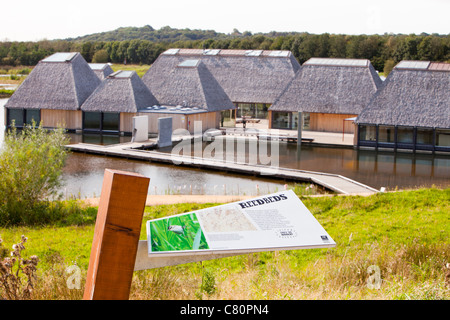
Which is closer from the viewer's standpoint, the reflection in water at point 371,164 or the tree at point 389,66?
the reflection in water at point 371,164

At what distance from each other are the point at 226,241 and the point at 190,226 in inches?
14.7

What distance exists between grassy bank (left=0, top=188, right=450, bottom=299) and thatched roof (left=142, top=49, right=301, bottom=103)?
78.3ft

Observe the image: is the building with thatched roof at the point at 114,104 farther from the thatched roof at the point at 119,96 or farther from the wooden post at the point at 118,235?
the wooden post at the point at 118,235

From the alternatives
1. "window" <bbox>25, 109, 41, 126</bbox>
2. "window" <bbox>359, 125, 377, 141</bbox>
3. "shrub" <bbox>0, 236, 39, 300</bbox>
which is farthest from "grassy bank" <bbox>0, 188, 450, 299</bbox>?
"window" <bbox>25, 109, 41, 126</bbox>

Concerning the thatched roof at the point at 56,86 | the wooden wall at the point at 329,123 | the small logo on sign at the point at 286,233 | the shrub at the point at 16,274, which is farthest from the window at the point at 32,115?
the small logo on sign at the point at 286,233

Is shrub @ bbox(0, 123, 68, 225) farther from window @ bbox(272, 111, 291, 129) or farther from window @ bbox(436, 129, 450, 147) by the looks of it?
window @ bbox(272, 111, 291, 129)

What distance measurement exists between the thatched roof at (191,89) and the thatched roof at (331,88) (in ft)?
12.3

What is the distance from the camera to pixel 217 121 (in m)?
33.4

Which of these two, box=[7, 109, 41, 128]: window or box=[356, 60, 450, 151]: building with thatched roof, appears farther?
box=[7, 109, 41, 128]: window

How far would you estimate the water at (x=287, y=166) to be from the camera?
17734mm

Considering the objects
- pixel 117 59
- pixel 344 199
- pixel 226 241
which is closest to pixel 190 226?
pixel 226 241

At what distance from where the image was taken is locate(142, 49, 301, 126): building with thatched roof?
36.8 m

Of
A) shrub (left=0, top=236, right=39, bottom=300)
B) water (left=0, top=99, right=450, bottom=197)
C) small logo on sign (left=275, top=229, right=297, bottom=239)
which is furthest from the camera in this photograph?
water (left=0, top=99, right=450, bottom=197)

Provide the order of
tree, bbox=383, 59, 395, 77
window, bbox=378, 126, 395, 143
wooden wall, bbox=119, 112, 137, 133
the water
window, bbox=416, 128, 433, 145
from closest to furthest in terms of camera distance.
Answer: the water < window, bbox=416, 128, 433, 145 < window, bbox=378, 126, 395, 143 < wooden wall, bbox=119, 112, 137, 133 < tree, bbox=383, 59, 395, 77
